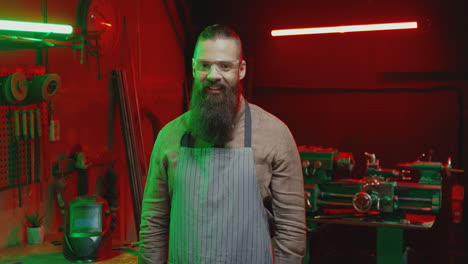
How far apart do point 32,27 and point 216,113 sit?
984mm

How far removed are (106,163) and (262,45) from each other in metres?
2.53

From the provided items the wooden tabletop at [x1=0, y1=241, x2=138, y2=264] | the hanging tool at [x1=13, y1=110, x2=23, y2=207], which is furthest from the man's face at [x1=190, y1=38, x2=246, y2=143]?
the hanging tool at [x1=13, y1=110, x2=23, y2=207]

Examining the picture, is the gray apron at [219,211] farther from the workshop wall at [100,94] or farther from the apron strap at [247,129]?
the workshop wall at [100,94]

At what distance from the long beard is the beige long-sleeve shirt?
0.17ft

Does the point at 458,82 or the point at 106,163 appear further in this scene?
the point at 458,82

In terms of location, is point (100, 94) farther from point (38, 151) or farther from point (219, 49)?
point (219, 49)

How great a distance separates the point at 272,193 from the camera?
2.02 meters

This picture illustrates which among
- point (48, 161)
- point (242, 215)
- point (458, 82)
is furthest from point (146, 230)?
point (458, 82)

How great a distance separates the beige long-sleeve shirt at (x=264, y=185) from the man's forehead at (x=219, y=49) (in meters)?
0.25

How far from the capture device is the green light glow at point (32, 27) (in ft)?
6.91

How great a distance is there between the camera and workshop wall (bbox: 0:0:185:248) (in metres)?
2.80

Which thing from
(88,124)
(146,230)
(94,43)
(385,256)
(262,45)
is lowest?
(385,256)

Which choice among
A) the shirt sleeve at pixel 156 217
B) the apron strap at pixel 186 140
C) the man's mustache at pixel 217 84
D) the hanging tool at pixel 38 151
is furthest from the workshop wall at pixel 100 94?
the man's mustache at pixel 217 84

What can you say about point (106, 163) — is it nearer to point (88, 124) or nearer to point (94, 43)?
point (88, 124)
